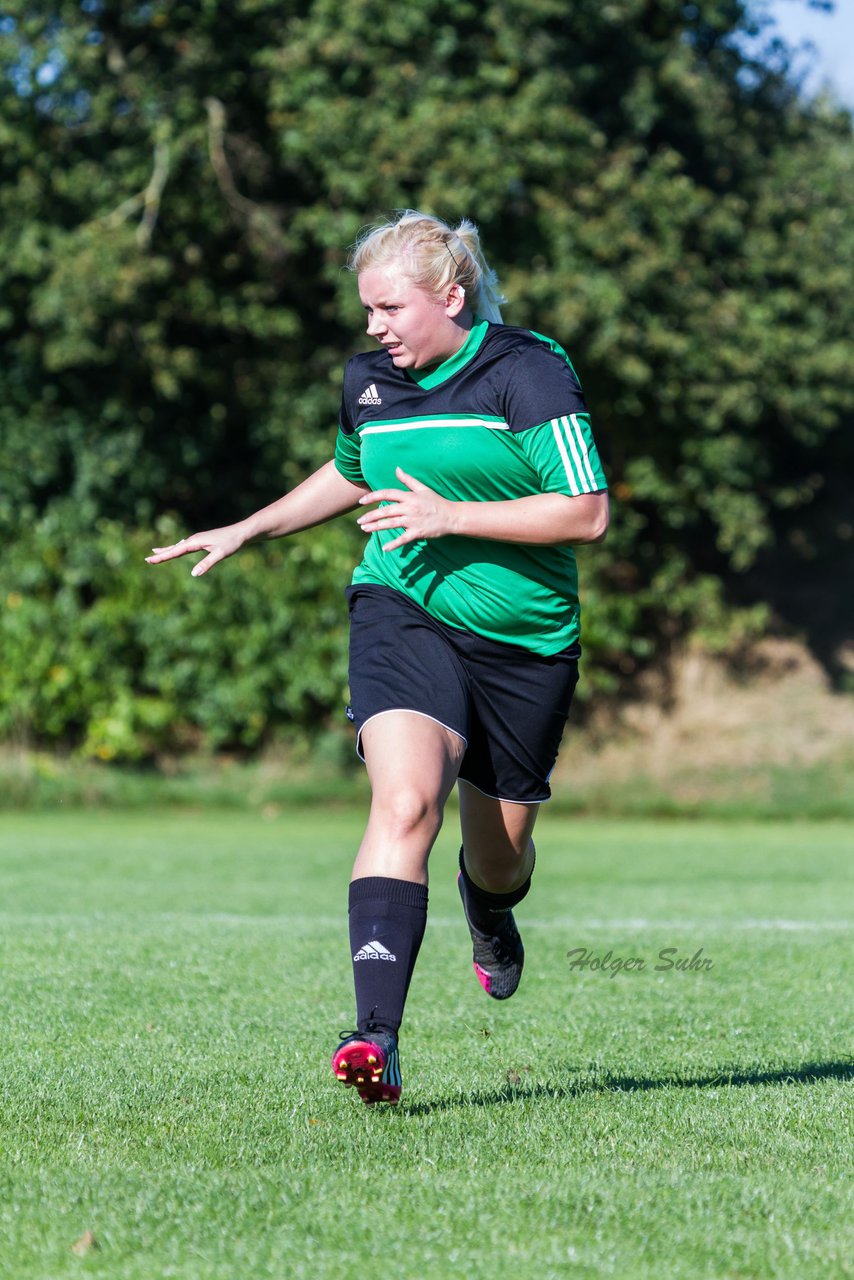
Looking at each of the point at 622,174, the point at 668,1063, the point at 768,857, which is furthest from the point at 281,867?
the point at 622,174

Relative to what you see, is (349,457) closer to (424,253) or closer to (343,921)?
(424,253)

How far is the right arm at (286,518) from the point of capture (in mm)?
4496

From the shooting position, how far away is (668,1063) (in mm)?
4562

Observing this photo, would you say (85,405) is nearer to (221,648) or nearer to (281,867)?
(221,648)

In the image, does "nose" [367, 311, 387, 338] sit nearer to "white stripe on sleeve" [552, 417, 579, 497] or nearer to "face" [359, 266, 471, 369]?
"face" [359, 266, 471, 369]

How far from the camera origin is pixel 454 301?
414 cm

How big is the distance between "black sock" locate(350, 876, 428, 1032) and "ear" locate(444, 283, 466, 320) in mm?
1509

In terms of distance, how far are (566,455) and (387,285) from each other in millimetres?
672

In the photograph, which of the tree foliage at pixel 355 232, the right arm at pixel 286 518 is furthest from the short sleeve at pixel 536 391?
the tree foliage at pixel 355 232

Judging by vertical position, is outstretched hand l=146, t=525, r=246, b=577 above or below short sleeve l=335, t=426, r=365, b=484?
below

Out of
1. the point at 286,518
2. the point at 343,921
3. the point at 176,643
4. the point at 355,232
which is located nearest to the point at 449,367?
the point at 286,518

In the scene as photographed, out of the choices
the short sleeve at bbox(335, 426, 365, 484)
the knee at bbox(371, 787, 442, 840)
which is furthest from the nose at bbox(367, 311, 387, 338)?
the knee at bbox(371, 787, 442, 840)

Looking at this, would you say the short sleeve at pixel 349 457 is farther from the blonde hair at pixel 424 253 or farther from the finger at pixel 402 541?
the finger at pixel 402 541

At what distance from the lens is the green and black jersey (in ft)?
13.0
